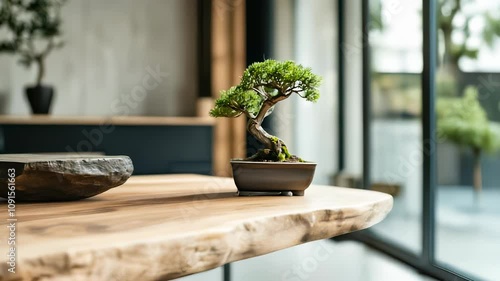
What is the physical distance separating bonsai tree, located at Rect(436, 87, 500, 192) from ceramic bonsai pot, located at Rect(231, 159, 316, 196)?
1441 mm

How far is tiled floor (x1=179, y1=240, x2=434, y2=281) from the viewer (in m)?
2.74

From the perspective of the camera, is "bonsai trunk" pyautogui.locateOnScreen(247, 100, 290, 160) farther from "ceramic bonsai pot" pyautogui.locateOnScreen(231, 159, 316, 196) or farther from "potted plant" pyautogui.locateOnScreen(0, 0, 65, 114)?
"potted plant" pyautogui.locateOnScreen(0, 0, 65, 114)

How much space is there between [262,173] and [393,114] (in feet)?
7.43

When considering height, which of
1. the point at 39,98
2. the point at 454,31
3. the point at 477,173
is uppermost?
the point at 454,31

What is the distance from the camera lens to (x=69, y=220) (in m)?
0.91

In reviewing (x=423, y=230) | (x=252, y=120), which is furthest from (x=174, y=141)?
(x=252, y=120)

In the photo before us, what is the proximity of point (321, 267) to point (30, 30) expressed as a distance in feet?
8.42

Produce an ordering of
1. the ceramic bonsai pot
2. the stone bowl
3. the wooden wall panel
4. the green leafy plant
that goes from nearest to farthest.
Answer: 1. the stone bowl
2. the ceramic bonsai pot
3. the green leafy plant
4. the wooden wall panel

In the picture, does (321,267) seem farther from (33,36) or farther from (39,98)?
(33,36)

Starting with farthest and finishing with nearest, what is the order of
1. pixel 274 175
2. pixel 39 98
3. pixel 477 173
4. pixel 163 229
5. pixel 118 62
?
pixel 118 62
pixel 39 98
pixel 477 173
pixel 274 175
pixel 163 229

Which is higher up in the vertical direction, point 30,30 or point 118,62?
point 30,30

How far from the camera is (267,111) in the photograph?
1428 millimetres

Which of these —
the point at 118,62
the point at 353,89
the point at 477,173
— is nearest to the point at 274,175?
the point at 477,173

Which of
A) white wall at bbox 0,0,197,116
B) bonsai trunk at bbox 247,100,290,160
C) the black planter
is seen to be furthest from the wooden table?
white wall at bbox 0,0,197,116
